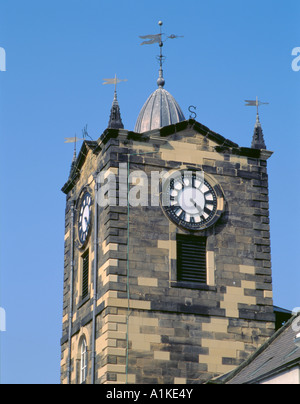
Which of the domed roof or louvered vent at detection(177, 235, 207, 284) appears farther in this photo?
the domed roof

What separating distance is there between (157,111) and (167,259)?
8529 millimetres

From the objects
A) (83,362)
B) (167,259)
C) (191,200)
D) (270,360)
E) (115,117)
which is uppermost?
(115,117)

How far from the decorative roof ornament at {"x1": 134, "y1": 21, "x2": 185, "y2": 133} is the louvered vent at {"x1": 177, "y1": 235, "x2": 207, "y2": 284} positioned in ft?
21.4

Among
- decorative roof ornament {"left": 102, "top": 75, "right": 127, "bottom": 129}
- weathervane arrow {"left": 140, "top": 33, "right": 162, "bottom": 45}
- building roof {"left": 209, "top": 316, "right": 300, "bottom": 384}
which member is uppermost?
weathervane arrow {"left": 140, "top": 33, "right": 162, "bottom": 45}

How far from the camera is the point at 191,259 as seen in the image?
45281 millimetres

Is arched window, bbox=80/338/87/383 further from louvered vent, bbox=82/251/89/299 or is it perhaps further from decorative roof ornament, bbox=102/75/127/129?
decorative roof ornament, bbox=102/75/127/129

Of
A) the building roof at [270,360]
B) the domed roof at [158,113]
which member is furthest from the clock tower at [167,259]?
the domed roof at [158,113]

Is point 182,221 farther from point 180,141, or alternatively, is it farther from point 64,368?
point 64,368

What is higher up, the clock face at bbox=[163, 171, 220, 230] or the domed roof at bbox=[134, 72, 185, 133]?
the domed roof at bbox=[134, 72, 185, 133]

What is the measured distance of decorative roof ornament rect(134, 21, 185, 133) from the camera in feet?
164

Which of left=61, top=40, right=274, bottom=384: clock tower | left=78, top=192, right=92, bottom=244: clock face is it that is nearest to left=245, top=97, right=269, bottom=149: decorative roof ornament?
→ left=61, top=40, right=274, bottom=384: clock tower

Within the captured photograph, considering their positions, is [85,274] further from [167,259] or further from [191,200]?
[191,200]

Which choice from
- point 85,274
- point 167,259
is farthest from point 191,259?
point 85,274

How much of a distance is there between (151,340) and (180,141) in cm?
887
